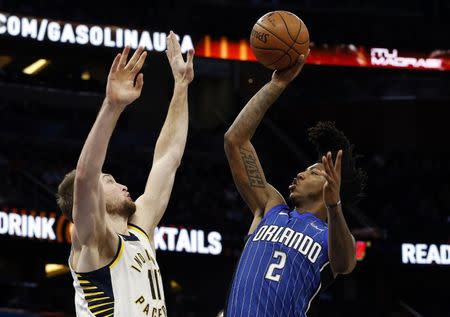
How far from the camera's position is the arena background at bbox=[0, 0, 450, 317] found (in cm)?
1678

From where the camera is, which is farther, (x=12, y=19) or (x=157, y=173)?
(x=12, y=19)

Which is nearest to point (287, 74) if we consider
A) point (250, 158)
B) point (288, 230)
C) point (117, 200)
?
point (250, 158)

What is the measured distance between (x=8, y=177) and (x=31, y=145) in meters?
2.98

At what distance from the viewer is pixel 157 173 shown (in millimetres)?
5145

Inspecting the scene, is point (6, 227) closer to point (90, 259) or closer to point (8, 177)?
point (8, 177)

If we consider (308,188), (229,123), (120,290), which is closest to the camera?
(120,290)

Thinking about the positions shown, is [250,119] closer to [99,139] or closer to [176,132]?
[176,132]

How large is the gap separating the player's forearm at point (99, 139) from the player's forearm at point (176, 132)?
3.56 feet

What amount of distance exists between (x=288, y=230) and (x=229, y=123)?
13.4m

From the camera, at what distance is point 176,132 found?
525cm

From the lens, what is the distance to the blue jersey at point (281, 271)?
509 centimetres

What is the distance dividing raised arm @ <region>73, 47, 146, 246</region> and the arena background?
11744 millimetres

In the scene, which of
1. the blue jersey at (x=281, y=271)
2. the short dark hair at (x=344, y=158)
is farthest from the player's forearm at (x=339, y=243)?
the short dark hair at (x=344, y=158)

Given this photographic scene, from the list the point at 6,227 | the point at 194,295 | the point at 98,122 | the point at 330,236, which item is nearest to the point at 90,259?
the point at 98,122
